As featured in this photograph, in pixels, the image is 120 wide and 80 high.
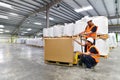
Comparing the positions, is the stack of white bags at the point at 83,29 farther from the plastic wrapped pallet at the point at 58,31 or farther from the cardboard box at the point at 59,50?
the cardboard box at the point at 59,50

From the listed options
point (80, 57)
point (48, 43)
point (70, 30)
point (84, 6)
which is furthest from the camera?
point (84, 6)

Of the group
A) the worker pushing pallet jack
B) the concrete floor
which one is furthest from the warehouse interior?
the worker pushing pallet jack

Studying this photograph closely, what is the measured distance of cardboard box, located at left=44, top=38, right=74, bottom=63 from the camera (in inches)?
130

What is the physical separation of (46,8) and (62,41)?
753 cm

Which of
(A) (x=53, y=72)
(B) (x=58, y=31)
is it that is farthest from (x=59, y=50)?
(B) (x=58, y=31)

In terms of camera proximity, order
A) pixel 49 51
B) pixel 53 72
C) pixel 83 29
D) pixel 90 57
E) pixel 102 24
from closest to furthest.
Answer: pixel 53 72 < pixel 90 57 < pixel 49 51 < pixel 102 24 < pixel 83 29

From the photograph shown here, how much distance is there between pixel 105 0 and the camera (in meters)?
8.57

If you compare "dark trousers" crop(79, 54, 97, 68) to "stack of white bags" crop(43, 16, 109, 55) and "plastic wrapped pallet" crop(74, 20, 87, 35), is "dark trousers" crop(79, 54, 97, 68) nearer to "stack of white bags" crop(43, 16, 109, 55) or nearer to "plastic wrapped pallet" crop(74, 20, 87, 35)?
"stack of white bags" crop(43, 16, 109, 55)

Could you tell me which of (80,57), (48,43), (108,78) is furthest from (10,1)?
(108,78)

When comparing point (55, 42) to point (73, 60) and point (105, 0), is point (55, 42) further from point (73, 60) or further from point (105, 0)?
point (105, 0)

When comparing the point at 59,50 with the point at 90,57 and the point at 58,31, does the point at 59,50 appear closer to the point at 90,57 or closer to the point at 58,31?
the point at 90,57

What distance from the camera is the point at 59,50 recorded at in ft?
11.4

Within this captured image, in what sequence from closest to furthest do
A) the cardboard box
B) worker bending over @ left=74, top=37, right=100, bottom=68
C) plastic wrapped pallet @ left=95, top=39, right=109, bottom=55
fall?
worker bending over @ left=74, top=37, right=100, bottom=68
the cardboard box
plastic wrapped pallet @ left=95, top=39, right=109, bottom=55

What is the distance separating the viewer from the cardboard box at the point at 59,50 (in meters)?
3.30
